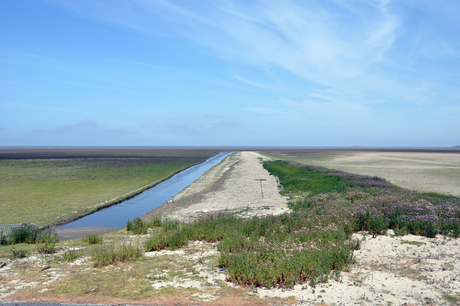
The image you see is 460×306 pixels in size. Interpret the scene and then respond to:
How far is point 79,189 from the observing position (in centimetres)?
2670

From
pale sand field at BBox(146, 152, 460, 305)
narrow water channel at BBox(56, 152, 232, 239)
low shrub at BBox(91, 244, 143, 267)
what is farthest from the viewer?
narrow water channel at BBox(56, 152, 232, 239)

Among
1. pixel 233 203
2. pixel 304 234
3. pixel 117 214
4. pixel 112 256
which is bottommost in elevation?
pixel 117 214

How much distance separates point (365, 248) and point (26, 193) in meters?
24.8

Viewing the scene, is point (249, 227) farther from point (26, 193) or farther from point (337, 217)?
point (26, 193)

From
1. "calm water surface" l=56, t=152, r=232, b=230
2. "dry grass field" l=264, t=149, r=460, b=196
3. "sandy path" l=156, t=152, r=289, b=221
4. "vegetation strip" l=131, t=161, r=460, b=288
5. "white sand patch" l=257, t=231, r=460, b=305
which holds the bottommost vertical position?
"calm water surface" l=56, t=152, r=232, b=230

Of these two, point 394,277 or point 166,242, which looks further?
point 166,242

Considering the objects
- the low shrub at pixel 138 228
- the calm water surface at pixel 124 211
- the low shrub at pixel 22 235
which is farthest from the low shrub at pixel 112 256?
the calm water surface at pixel 124 211

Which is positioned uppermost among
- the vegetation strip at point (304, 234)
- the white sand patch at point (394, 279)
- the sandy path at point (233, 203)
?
the vegetation strip at point (304, 234)

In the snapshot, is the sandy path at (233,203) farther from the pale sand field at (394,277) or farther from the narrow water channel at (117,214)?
the pale sand field at (394,277)

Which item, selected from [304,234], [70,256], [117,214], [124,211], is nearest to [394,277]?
[304,234]

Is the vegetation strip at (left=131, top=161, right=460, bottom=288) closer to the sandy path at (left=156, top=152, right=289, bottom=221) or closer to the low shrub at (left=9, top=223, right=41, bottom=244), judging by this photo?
the sandy path at (left=156, top=152, right=289, bottom=221)

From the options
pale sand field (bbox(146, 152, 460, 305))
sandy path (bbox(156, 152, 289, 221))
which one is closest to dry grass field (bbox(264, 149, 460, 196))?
sandy path (bbox(156, 152, 289, 221))

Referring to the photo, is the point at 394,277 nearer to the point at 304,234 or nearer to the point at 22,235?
the point at 304,234

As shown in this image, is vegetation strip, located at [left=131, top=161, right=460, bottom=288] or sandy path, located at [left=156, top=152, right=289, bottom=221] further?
sandy path, located at [left=156, top=152, right=289, bottom=221]
